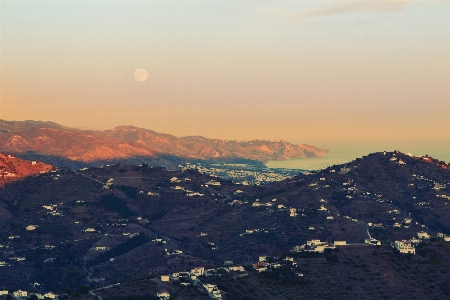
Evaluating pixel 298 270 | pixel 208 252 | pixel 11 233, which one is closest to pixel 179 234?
pixel 208 252

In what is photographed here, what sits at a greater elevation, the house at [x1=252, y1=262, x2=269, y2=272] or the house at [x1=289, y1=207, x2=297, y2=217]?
the house at [x1=252, y1=262, x2=269, y2=272]

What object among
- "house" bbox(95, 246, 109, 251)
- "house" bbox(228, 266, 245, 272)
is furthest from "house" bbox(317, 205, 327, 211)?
"house" bbox(228, 266, 245, 272)

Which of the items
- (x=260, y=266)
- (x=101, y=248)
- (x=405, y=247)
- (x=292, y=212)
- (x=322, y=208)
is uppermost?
(x=405, y=247)

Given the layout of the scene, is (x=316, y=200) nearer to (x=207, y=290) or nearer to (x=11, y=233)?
(x=11, y=233)

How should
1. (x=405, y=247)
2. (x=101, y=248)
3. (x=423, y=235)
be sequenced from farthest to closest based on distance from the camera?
(x=101, y=248)
(x=423, y=235)
(x=405, y=247)

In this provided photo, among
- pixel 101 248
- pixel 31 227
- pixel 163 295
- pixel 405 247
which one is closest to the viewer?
pixel 163 295

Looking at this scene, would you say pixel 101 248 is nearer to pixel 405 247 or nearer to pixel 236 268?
pixel 236 268

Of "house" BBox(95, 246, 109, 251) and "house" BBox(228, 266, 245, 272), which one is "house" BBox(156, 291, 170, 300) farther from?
"house" BBox(95, 246, 109, 251)

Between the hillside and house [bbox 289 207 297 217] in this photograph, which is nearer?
the hillside

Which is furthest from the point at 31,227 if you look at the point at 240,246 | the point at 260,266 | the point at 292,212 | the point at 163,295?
the point at 163,295

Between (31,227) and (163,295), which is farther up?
(163,295)

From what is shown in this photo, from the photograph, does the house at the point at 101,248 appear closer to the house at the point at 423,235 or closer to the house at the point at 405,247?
the house at the point at 423,235
